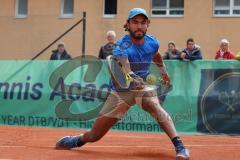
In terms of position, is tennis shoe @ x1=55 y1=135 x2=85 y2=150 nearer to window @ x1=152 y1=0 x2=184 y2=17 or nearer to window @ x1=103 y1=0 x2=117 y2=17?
window @ x1=152 y1=0 x2=184 y2=17

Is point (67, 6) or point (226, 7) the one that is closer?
point (226, 7)

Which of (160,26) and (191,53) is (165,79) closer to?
(191,53)

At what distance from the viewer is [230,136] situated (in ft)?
42.4

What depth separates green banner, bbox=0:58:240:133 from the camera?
44.3 feet

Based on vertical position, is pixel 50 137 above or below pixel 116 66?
below

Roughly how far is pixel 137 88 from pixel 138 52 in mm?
513

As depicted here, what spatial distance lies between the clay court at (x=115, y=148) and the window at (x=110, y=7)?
1455cm

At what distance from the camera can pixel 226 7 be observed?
25609 mm

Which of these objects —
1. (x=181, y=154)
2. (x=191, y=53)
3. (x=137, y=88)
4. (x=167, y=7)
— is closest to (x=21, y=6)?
(x=167, y=7)

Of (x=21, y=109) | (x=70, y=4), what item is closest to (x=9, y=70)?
(x=21, y=109)

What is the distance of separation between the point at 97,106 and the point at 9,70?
269 cm

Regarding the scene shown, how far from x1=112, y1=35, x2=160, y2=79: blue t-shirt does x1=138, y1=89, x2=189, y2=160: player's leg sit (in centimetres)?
40

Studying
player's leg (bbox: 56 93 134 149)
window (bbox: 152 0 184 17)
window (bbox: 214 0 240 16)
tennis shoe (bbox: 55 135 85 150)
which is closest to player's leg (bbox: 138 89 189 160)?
player's leg (bbox: 56 93 134 149)

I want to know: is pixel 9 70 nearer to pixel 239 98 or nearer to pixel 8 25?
pixel 8 25
